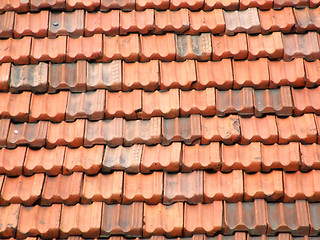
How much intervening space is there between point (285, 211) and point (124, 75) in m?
1.57

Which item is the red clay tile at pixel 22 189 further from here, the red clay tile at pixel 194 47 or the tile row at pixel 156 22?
the red clay tile at pixel 194 47

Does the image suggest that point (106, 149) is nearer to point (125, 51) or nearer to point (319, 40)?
point (125, 51)

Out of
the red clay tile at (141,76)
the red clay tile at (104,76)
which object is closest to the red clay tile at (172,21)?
the red clay tile at (141,76)

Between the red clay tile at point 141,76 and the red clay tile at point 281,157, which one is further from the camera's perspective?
the red clay tile at point 141,76

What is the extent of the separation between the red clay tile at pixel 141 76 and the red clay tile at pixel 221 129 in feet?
1.60

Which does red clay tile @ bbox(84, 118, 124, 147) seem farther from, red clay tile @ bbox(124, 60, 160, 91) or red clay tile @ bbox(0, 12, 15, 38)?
red clay tile @ bbox(0, 12, 15, 38)

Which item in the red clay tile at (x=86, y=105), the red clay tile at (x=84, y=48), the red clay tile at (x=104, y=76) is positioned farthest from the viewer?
the red clay tile at (x=84, y=48)

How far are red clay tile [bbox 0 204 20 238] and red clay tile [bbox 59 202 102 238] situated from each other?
318mm

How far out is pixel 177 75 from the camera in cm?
369

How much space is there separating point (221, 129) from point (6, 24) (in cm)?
198

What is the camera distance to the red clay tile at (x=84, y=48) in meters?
3.79

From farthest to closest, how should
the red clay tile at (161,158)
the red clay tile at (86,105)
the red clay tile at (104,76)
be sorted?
1. the red clay tile at (104,76)
2. the red clay tile at (86,105)
3. the red clay tile at (161,158)

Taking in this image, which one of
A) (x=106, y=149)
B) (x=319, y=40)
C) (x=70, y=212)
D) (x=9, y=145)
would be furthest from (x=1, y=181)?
(x=319, y=40)

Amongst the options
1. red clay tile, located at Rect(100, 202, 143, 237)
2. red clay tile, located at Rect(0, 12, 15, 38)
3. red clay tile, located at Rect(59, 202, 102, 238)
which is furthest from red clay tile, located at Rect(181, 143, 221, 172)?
red clay tile, located at Rect(0, 12, 15, 38)
